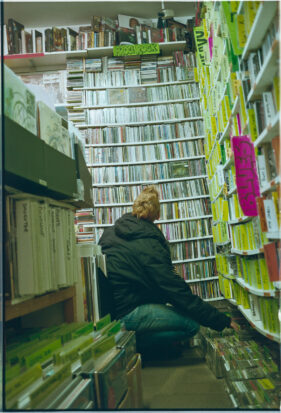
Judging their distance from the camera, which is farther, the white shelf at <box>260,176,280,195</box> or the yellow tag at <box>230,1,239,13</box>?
the yellow tag at <box>230,1,239,13</box>

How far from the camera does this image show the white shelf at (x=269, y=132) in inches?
49.9

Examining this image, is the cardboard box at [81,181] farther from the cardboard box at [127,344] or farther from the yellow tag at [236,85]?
the yellow tag at [236,85]

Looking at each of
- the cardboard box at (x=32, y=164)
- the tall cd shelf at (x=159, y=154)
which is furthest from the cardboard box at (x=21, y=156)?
the tall cd shelf at (x=159, y=154)

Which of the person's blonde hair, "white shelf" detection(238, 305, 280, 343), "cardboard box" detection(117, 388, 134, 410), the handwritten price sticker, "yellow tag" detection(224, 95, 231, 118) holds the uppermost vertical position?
the handwritten price sticker

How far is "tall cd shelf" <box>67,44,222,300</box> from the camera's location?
430 cm

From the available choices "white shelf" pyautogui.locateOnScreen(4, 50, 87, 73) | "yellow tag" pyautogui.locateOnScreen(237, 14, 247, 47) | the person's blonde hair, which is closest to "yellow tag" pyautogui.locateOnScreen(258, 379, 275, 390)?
the person's blonde hair

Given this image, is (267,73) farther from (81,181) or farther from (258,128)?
(81,181)

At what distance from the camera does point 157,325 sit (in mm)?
2174

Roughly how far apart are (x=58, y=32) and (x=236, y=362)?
431 cm

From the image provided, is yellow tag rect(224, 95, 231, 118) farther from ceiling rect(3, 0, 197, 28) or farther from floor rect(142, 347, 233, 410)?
ceiling rect(3, 0, 197, 28)

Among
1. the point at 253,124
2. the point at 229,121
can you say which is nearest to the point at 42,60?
the point at 229,121

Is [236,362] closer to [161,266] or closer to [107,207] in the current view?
[161,266]

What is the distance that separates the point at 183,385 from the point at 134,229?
0.93 meters

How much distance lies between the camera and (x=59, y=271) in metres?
1.31
